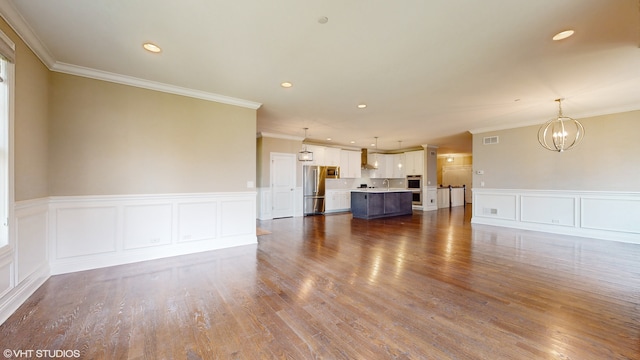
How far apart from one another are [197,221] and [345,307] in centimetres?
293

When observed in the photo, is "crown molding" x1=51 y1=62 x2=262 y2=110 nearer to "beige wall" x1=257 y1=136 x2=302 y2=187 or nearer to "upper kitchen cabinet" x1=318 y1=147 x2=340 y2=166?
"beige wall" x1=257 y1=136 x2=302 y2=187

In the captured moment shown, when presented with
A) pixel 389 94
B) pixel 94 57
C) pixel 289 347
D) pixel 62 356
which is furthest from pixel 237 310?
pixel 389 94

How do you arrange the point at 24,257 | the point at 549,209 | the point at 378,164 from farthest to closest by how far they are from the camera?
the point at 378,164
the point at 549,209
the point at 24,257

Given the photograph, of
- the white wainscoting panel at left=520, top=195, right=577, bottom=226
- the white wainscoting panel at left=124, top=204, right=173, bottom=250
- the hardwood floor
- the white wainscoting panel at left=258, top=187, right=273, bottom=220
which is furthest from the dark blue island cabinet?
the white wainscoting panel at left=124, top=204, right=173, bottom=250

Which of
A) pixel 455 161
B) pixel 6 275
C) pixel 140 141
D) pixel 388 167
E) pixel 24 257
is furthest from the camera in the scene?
pixel 455 161

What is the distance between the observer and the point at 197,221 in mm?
4094

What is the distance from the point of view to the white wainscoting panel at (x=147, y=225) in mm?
3559

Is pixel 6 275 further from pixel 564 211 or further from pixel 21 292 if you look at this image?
pixel 564 211

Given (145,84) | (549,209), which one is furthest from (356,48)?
(549,209)

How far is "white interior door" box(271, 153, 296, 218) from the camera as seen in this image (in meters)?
7.62

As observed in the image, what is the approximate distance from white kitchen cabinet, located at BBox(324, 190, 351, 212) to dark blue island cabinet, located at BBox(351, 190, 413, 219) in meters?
1.24

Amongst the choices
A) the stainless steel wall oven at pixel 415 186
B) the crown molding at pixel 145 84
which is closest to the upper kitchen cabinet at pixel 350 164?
the stainless steel wall oven at pixel 415 186

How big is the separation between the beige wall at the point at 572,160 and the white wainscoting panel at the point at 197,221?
6.97 meters

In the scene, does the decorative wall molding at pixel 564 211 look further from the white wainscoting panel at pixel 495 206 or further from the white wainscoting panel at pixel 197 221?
the white wainscoting panel at pixel 197 221
